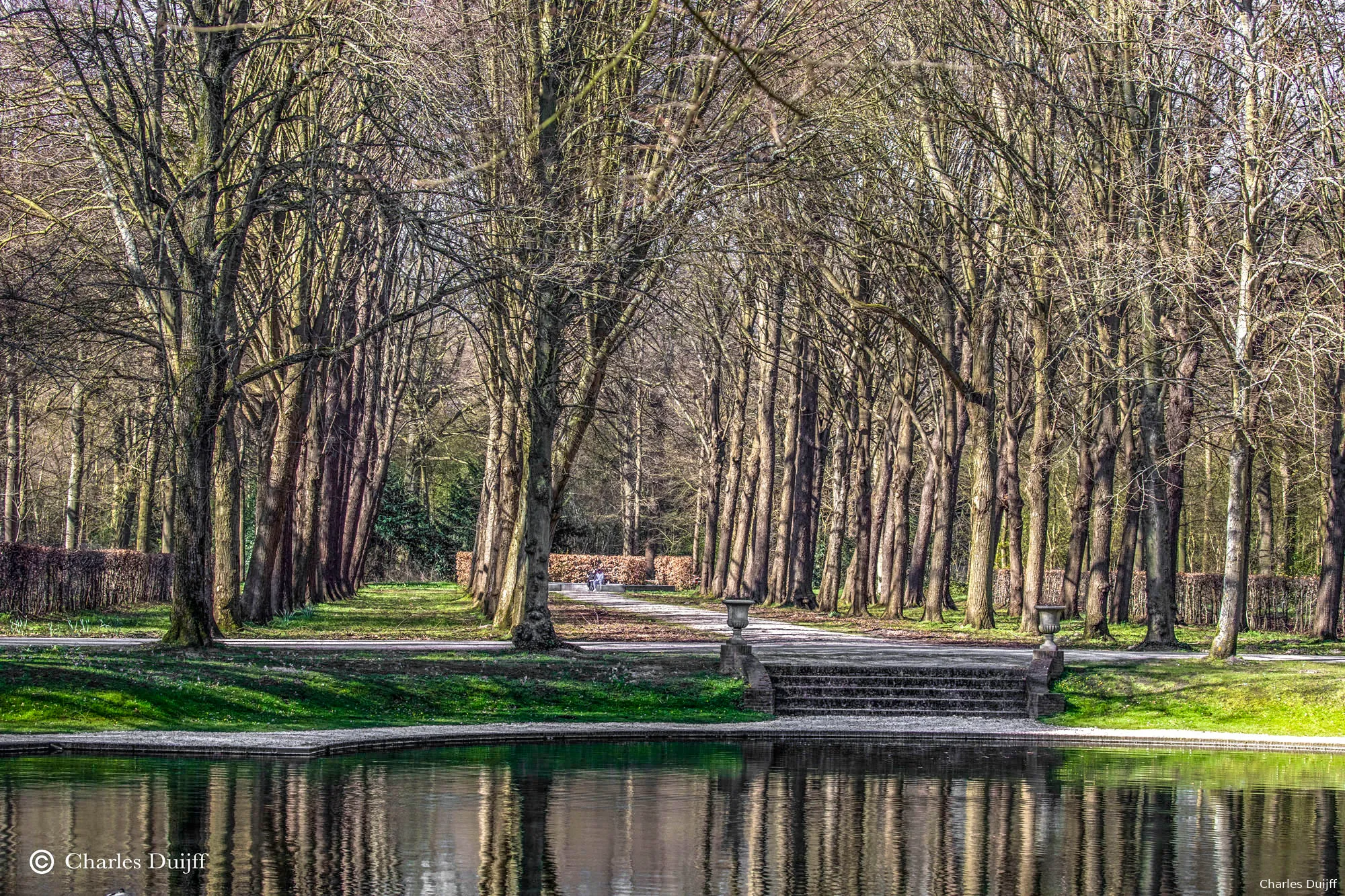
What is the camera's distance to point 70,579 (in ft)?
119

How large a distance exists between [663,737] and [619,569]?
55.1 metres

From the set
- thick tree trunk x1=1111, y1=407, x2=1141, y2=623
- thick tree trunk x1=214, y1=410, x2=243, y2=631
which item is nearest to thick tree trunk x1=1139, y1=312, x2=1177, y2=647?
thick tree trunk x1=1111, y1=407, x2=1141, y2=623

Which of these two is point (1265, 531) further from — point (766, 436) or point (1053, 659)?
point (1053, 659)

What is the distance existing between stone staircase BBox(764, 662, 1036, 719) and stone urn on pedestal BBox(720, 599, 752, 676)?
1.52ft

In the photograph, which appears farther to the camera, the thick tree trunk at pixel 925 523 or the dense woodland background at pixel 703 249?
the thick tree trunk at pixel 925 523

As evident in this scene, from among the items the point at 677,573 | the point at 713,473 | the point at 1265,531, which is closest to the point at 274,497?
the point at 713,473

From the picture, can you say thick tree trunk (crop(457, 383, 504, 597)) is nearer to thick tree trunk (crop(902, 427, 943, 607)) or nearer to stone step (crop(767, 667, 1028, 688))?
thick tree trunk (crop(902, 427, 943, 607))

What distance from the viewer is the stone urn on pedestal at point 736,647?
910 inches

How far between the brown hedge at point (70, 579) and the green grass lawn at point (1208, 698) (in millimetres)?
22663

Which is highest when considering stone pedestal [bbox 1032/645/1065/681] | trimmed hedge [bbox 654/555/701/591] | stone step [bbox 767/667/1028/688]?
stone pedestal [bbox 1032/645/1065/681]

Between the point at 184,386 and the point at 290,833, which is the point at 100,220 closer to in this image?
the point at 184,386

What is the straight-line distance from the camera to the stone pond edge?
51.9ft

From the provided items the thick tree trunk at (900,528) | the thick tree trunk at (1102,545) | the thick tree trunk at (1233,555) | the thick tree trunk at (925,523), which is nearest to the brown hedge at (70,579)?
the thick tree trunk at (900,528)

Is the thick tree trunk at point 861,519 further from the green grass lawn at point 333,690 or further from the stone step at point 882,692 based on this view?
the green grass lawn at point 333,690
